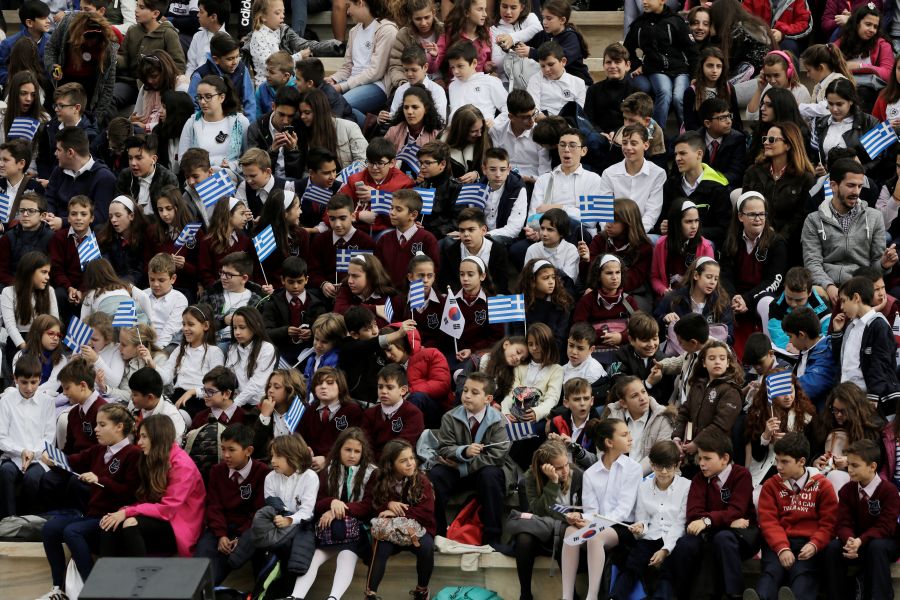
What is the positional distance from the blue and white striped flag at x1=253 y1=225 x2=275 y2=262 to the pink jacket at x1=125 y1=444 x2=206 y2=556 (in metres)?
2.27

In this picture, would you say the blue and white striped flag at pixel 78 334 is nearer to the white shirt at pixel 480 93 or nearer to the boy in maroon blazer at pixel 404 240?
the boy in maroon blazer at pixel 404 240

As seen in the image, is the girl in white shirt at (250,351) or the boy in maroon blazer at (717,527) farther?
the girl in white shirt at (250,351)

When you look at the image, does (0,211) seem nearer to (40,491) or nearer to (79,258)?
(79,258)

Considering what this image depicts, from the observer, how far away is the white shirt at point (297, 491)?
12.0 metres

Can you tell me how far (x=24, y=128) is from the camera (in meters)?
15.8

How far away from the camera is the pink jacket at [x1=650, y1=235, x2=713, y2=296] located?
13.7m

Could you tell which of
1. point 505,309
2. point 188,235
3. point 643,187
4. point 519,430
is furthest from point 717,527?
point 188,235

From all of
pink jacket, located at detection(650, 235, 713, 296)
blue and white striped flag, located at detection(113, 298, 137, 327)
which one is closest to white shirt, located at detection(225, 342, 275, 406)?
blue and white striped flag, located at detection(113, 298, 137, 327)

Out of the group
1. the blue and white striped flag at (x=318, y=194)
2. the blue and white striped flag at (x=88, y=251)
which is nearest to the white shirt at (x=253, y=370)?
the blue and white striped flag at (x=88, y=251)

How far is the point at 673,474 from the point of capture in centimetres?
1173

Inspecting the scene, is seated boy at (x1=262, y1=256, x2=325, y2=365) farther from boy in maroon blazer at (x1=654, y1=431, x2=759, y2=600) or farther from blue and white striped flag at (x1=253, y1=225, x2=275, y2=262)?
boy in maroon blazer at (x1=654, y1=431, x2=759, y2=600)

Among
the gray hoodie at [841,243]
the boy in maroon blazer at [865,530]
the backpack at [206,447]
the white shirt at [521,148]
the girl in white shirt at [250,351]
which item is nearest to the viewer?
the boy in maroon blazer at [865,530]

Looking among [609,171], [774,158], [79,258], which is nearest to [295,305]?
[79,258]

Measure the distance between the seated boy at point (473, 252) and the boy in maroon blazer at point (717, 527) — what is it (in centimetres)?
277
